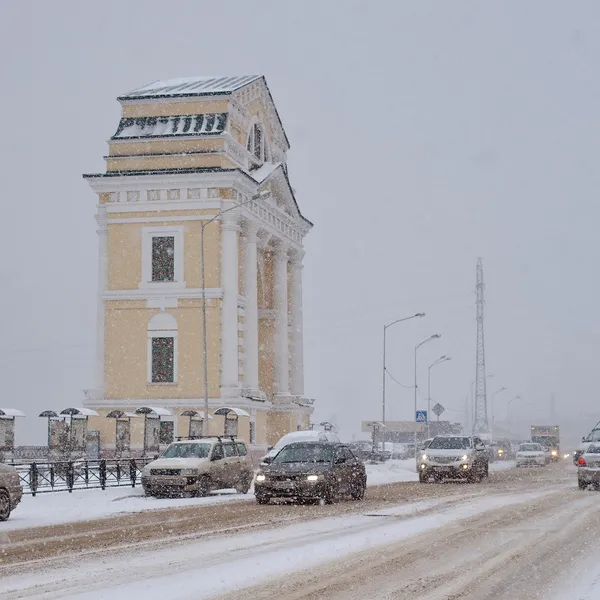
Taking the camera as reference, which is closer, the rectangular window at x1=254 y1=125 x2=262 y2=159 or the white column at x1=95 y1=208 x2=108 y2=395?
the white column at x1=95 y1=208 x2=108 y2=395

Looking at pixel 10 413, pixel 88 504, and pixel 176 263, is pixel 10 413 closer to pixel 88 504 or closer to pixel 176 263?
pixel 88 504

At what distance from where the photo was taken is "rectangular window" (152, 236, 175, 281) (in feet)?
183

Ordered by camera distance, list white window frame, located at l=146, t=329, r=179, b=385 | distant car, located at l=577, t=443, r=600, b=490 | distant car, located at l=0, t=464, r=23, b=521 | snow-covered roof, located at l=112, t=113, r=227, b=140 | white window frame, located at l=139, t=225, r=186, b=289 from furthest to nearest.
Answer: snow-covered roof, located at l=112, t=113, r=227, b=140 → white window frame, located at l=139, t=225, r=186, b=289 → white window frame, located at l=146, t=329, r=179, b=385 → distant car, located at l=577, t=443, r=600, b=490 → distant car, located at l=0, t=464, r=23, b=521

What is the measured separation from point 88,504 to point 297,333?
41.9 m

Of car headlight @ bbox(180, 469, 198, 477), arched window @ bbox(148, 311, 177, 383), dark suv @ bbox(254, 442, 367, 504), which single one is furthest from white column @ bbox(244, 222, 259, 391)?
dark suv @ bbox(254, 442, 367, 504)

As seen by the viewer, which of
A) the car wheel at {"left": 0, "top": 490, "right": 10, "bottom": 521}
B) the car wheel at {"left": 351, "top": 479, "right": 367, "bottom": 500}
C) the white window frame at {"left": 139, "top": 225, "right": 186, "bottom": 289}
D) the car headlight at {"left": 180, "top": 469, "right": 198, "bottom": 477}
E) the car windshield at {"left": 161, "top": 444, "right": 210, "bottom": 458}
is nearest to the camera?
the car wheel at {"left": 0, "top": 490, "right": 10, "bottom": 521}

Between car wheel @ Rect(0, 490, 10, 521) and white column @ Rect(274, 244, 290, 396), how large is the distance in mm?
42966

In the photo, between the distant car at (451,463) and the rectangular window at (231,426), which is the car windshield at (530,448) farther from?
the distant car at (451,463)

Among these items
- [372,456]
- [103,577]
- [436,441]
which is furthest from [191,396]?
[103,577]

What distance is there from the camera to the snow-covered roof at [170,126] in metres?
56.0

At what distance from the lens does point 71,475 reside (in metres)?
28.1

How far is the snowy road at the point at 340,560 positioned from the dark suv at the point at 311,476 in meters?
2.58

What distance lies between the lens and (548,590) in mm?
10273

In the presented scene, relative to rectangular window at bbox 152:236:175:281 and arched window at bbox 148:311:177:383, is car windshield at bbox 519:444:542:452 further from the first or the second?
rectangular window at bbox 152:236:175:281
